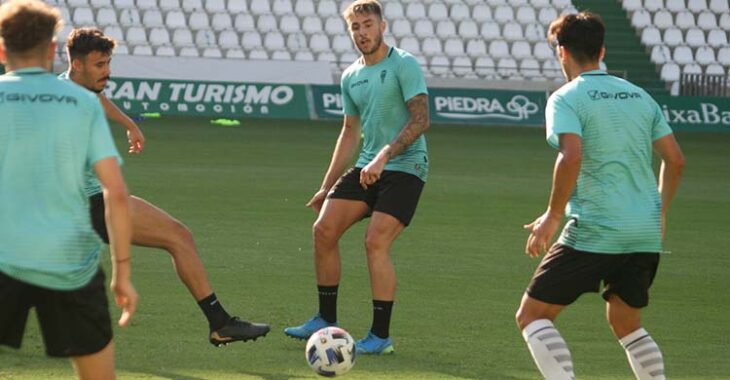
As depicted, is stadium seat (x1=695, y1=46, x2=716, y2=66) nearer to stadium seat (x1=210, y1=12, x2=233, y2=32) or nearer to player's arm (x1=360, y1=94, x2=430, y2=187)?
stadium seat (x1=210, y1=12, x2=233, y2=32)

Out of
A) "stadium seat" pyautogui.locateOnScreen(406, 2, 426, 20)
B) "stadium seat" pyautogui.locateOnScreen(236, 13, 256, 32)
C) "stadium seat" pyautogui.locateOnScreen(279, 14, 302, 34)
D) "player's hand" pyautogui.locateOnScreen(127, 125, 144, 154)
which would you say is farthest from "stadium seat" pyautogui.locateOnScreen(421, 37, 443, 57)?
"player's hand" pyautogui.locateOnScreen(127, 125, 144, 154)

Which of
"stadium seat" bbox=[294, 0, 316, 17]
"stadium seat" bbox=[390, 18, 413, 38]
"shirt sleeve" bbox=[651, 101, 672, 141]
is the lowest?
"stadium seat" bbox=[390, 18, 413, 38]

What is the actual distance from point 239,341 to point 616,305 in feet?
8.55

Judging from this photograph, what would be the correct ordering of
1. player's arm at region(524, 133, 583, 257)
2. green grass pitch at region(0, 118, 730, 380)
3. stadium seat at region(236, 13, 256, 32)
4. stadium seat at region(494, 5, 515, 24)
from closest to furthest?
player's arm at region(524, 133, 583, 257) → green grass pitch at region(0, 118, 730, 380) → stadium seat at region(236, 13, 256, 32) → stadium seat at region(494, 5, 515, 24)

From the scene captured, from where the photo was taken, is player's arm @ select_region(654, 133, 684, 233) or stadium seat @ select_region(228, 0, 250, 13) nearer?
player's arm @ select_region(654, 133, 684, 233)

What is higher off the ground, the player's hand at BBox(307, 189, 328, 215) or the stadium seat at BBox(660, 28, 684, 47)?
the player's hand at BBox(307, 189, 328, 215)

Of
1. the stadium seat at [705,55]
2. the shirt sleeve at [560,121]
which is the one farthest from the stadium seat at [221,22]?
the shirt sleeve at [560,121]

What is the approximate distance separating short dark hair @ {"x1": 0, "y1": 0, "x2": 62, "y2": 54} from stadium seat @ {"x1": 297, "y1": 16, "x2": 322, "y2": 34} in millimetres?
30385

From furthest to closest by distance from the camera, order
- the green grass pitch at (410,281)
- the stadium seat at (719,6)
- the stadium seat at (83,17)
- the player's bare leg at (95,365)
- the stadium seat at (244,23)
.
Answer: the stadium seat at (719,6)
the stadium seat at (244,23)
the stadium seat at (83,17)
the green grass pitch at (410,281)
the player's bare leg at (95,365)

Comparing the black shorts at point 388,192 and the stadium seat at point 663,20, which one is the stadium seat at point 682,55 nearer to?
the stadium seat at point 663,20

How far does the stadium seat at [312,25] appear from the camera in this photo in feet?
115

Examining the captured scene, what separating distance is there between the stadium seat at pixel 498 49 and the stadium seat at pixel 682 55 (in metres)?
4.59

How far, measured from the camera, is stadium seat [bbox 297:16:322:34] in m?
→ 35.1

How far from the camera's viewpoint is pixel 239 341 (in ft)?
27.3
